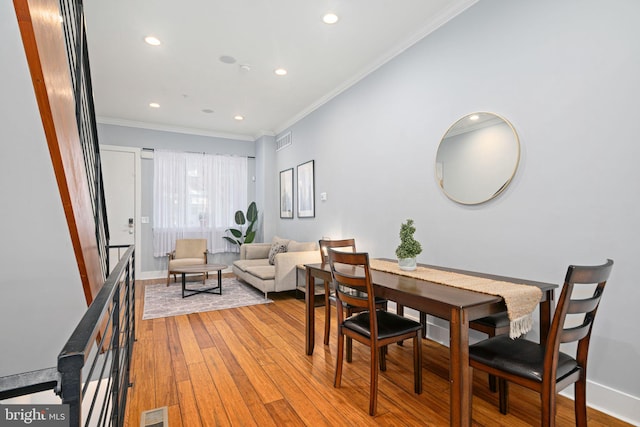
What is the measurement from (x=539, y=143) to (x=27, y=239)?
3.06m

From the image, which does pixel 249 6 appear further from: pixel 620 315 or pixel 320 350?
pixel 620 315

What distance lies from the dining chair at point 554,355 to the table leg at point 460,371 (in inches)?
5.8

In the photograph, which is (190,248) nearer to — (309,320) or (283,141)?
(283,141)

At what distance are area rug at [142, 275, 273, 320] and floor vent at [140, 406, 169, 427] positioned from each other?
6.81ft

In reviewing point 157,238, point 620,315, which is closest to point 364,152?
point 620,315

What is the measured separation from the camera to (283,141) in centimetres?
640

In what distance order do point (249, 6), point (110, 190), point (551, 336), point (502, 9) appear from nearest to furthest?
point (551, 336), point (502, 9), point (249, 6), point (110, 190)

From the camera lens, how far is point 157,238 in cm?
634

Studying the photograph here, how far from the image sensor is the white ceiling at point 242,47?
2.92 m

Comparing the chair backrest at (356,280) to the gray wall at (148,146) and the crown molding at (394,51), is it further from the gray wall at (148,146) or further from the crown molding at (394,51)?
the gray wall at (148,146)

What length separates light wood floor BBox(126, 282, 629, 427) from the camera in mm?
1936

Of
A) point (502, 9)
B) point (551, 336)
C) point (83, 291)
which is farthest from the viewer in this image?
point (502, 9)

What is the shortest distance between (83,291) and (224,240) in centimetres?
511

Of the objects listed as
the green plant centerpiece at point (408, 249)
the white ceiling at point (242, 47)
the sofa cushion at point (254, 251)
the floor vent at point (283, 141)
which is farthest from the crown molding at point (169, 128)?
the green plant centerpiece at point (408, 249)
